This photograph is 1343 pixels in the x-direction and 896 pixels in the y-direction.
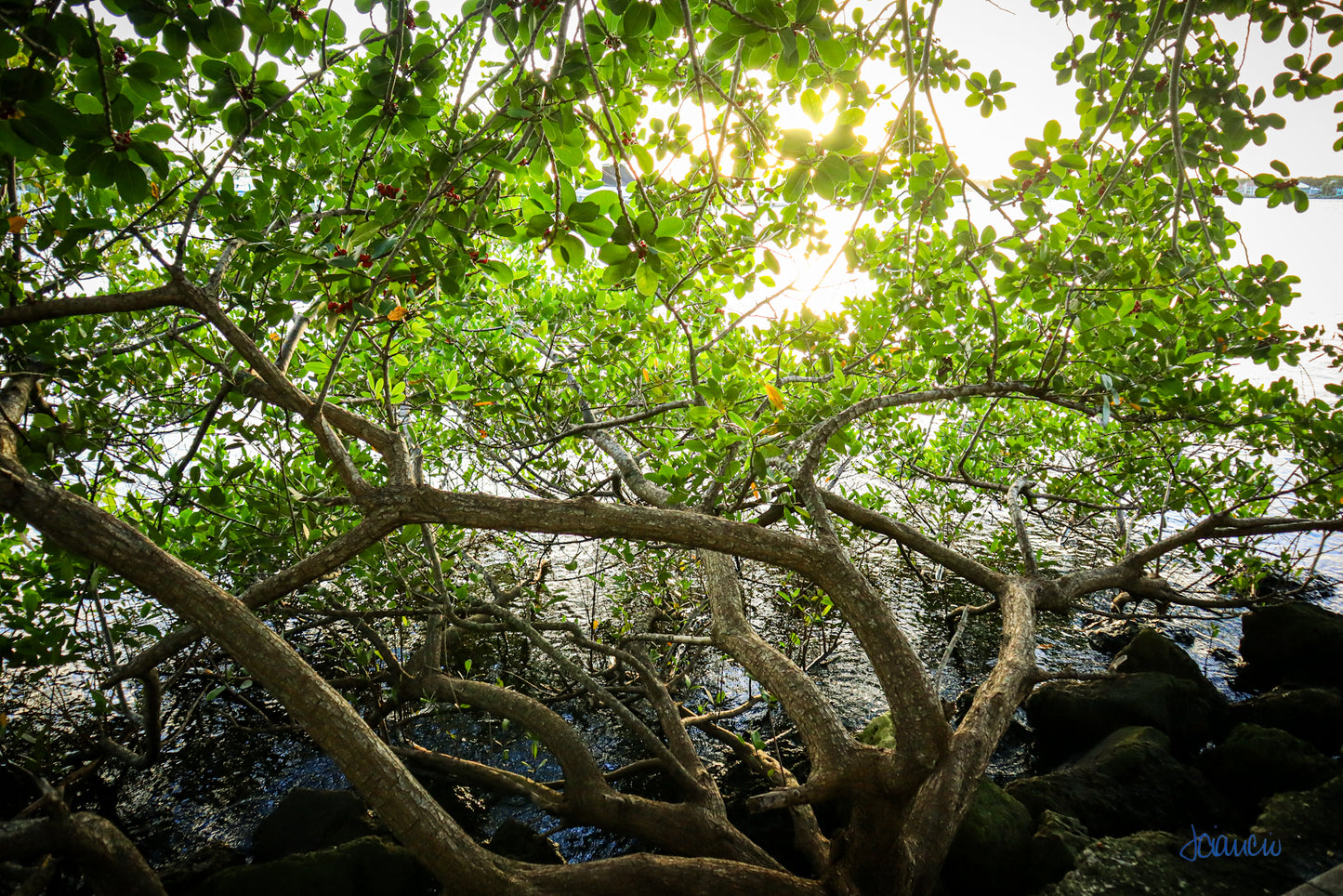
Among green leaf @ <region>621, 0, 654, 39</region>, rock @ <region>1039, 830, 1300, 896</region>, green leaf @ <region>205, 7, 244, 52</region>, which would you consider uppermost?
green leaf @ <region>205, 7, 244, 52</region>

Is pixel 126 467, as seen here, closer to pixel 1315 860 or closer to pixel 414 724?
pixel 414 724

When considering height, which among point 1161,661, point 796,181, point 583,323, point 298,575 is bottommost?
point 1161,661

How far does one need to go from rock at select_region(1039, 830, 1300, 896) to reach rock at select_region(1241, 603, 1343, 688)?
4392mm

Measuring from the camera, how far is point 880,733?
176 inches

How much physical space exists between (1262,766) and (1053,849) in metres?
2.39

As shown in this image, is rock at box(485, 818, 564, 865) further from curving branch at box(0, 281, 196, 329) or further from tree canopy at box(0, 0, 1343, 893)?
curving branch at box(0, 281, 196, 329)

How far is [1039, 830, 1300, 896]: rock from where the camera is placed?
2906mm

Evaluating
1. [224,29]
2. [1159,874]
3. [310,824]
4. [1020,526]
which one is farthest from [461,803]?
[1020,526]

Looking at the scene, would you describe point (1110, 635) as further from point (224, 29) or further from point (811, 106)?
point (224, 29)

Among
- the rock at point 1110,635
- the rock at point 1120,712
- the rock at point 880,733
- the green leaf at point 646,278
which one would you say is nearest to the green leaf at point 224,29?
the green leaf at point 646,278

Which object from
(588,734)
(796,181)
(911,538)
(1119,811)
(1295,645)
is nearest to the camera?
(796,181)

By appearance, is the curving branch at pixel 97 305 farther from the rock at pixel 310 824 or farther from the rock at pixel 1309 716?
the rock at pixel 1309 716

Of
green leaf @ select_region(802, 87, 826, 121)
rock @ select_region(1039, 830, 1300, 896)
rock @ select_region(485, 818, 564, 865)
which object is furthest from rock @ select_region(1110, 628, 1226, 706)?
green leaf @ select_region(802, 87, 826, 121)

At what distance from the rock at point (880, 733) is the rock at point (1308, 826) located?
2.12 metres
